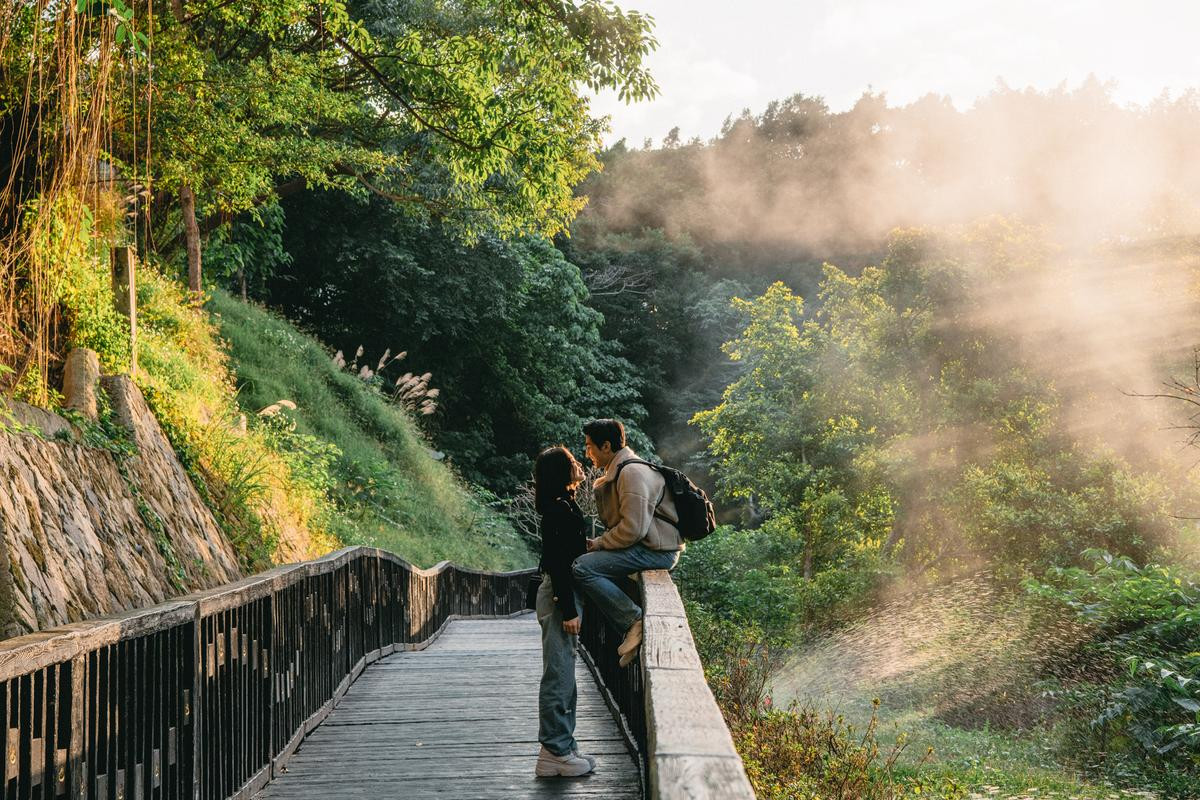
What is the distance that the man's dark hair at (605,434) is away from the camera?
18.9ft

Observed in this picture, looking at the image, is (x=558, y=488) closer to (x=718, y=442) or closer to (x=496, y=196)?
(x=496, y=196)

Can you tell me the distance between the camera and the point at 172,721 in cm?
423

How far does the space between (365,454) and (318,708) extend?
17310 millimetres

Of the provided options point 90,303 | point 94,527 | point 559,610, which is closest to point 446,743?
point 559,610

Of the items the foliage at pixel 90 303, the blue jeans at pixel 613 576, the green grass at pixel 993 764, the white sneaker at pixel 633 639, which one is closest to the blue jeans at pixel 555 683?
the blue jeans at pixel 613 576

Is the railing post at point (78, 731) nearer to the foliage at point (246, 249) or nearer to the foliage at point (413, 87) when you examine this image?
the foliage at point (413, 87)

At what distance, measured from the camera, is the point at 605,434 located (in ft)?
18.9

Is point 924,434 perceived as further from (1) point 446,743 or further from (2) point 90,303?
(1) point 446,743

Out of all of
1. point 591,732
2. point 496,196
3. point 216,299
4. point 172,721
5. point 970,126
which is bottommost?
point 591,732

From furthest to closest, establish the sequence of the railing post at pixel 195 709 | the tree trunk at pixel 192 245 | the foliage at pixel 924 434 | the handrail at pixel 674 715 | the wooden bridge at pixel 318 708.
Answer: the foliage at pixel 924 434 → the tree trunk at pixel 192 245 → the railing post at pixel 195 709 → the wooden bridge at pixel 318 708 → the handrail at pixel 674 715

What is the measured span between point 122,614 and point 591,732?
342 centimetres

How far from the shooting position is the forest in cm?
1013

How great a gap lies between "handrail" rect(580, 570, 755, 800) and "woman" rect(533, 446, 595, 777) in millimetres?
346

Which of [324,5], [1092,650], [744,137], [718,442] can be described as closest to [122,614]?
[324,5]
